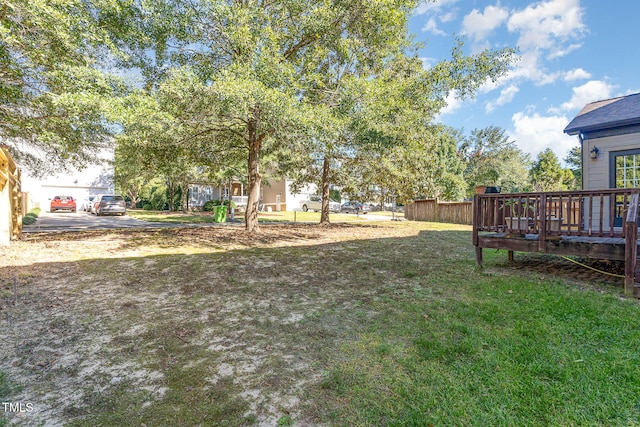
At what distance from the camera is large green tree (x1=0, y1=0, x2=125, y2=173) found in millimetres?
6262

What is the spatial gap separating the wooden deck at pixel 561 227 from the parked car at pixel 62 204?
96.4ft

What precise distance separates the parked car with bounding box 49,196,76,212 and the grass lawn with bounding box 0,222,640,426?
23494 millimetres

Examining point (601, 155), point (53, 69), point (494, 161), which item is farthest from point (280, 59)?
point (494, 161)

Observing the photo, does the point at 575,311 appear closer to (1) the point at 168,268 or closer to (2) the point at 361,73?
(1) the point at 168,268

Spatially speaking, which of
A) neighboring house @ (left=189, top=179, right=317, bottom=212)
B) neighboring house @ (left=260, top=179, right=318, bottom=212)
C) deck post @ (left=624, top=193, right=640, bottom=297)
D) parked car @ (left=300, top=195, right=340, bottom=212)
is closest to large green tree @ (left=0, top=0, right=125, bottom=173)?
deck post @ (left=624, top=193, right=640, bottom=297)

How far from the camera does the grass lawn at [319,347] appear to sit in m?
2.04

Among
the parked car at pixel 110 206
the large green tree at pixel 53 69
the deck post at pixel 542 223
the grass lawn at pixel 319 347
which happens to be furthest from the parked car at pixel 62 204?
the deck post at pixel 542 223

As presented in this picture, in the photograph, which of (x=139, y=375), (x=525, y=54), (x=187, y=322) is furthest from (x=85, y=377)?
(x=525, y=54)

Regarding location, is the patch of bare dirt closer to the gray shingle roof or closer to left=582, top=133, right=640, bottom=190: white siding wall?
left=582, top=133, right=640, bottom=190: white siding wall

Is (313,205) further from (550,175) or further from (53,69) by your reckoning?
(53,69)

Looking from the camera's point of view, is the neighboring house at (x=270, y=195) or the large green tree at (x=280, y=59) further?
the neighboring house at (x=270, y=195)

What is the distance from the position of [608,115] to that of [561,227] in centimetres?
497

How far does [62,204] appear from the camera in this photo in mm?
24219

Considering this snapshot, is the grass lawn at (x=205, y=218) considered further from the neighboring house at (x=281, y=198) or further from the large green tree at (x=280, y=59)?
the neighboring house at (x=281, y=198)
